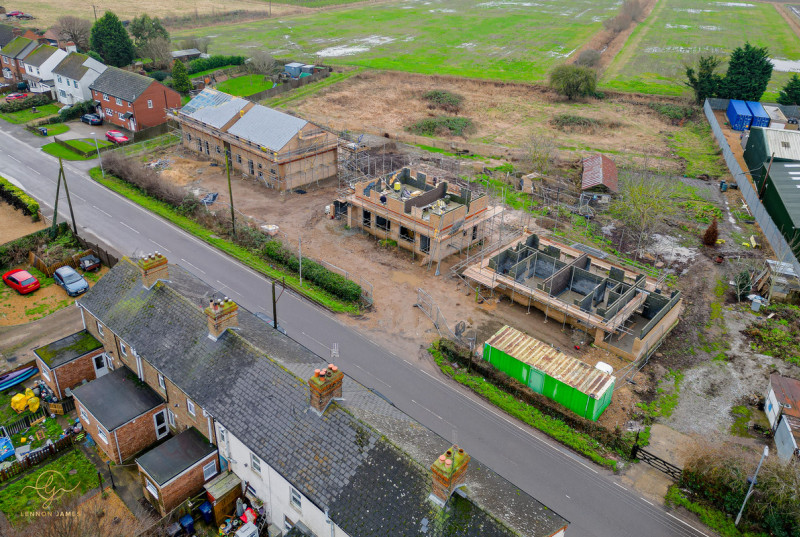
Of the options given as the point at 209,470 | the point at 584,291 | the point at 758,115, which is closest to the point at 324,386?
the point at 209,470

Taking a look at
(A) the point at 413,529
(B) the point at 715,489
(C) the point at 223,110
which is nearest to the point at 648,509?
(B) the point at 715,489

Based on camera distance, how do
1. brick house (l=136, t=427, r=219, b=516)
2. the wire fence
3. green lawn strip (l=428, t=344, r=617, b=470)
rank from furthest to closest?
the wire fence, green lawn strip (l=428, t=344, r=617, b=470), brick house (l=136, t=427, r=219, b=516)

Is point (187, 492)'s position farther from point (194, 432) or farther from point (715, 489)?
point (715, 489)

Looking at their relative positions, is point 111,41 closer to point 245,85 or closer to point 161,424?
point 245,85

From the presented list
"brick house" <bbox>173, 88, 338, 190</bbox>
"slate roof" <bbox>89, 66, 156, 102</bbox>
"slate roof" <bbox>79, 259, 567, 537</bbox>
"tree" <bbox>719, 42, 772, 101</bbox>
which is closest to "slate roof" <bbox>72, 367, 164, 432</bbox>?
"slate roof" <bbox>79, 259, 567, 537</bbox>

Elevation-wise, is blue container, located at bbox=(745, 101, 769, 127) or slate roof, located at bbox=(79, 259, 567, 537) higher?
slate roof, located at bbox=(79, 259, 567, 537)

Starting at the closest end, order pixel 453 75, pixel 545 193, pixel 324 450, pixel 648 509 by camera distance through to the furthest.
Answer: pixel 324 450
pixel 648 509
pixel 545 193
pixel 453 75

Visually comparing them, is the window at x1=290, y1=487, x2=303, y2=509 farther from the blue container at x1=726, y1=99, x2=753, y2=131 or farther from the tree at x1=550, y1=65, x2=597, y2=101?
the tree at x1=550, y1=65, x2=597, y2=101
